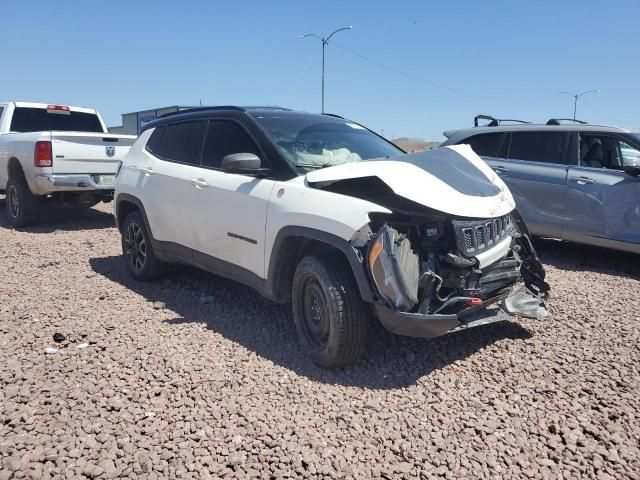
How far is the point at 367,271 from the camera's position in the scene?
10.2 feet

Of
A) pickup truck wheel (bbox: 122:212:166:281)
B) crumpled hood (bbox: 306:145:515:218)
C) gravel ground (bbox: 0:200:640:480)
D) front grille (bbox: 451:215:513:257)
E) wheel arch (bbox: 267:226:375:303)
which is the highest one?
crumpled hood (bbox: 306:145:515:218)

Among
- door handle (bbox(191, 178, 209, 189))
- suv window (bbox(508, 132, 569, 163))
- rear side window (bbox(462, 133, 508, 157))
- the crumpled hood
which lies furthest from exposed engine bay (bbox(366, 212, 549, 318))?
rear side window (bbox(462, 133, 508, 157))

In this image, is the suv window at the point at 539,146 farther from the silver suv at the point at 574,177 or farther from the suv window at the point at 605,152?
the suv window at the point at 605,152

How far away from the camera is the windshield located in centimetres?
405

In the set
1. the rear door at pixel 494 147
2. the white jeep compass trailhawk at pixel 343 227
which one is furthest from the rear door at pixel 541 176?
the white jeep compass trailhawk at pixel 343 227

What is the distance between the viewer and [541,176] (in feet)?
22.3

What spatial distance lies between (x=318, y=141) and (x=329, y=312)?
1.59 m

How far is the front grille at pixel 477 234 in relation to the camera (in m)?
3.23

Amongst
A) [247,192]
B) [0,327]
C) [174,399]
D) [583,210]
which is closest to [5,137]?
[0,327]

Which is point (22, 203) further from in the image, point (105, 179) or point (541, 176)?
point (541, 176)

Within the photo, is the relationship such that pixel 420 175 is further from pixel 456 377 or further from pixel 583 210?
pixel 583 210

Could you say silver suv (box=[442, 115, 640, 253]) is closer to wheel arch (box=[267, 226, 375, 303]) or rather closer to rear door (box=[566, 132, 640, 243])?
rear door (box=[566, 132, 640, 243])

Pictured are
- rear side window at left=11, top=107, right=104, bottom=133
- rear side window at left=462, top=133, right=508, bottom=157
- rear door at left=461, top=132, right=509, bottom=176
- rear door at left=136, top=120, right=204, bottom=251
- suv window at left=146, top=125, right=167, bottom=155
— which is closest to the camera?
rear door at left=136, top=120, right=204, bottom=251

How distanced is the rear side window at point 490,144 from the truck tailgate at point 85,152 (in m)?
5.62
